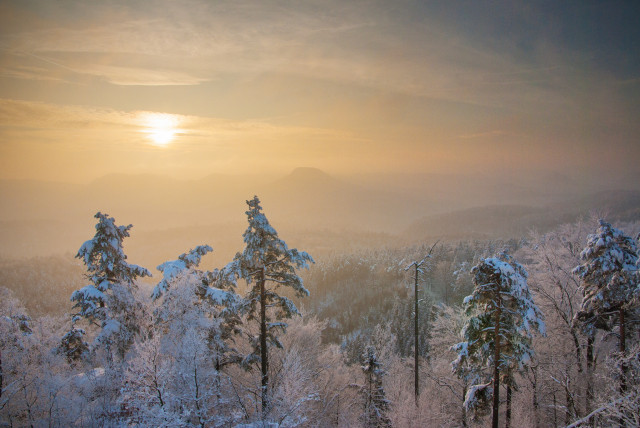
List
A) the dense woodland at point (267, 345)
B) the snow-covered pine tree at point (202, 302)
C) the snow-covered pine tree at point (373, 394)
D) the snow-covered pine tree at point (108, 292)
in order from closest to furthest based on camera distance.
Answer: the dense woodland at point (267, 345), the snow-covered pine tree at point (202, 302), the snow-covered pine tree at point (108, 292), the snow-covered pine tree at point (373, 394)

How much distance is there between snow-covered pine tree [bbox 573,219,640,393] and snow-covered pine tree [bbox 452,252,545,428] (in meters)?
4.94

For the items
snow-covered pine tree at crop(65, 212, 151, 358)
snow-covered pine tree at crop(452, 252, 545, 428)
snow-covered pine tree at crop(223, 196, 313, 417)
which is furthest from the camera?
snow-covered pine tree at crop(65, 212, 151, 358)

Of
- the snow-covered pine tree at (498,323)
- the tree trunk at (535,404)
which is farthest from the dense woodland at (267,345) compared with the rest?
the tree trunk at (535,404)

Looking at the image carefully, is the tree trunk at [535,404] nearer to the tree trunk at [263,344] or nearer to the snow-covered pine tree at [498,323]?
the snow-covered pine tree at [498,323]

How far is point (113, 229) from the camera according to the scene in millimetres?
16312

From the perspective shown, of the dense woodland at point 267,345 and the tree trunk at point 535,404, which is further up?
the dense woodland at point 267,345

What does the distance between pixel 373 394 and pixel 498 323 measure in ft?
39.3

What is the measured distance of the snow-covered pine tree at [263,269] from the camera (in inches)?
523

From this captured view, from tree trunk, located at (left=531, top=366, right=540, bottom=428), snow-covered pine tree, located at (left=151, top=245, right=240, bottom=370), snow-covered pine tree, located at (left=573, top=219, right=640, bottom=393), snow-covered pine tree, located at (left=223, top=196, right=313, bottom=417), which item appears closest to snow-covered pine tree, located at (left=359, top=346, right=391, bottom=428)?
tree trunk, located at (left=531, top=366, right=540, bottom=428)

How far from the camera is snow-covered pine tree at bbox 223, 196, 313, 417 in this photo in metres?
13.3

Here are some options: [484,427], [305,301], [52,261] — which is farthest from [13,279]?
[484,427]

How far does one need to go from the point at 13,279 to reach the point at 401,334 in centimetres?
17780

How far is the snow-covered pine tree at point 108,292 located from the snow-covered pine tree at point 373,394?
13.9 metres

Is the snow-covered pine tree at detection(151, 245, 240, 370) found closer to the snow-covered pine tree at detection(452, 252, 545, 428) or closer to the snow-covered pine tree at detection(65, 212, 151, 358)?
the snow-covered pine tree at detection(65, 212, 151, 358)
